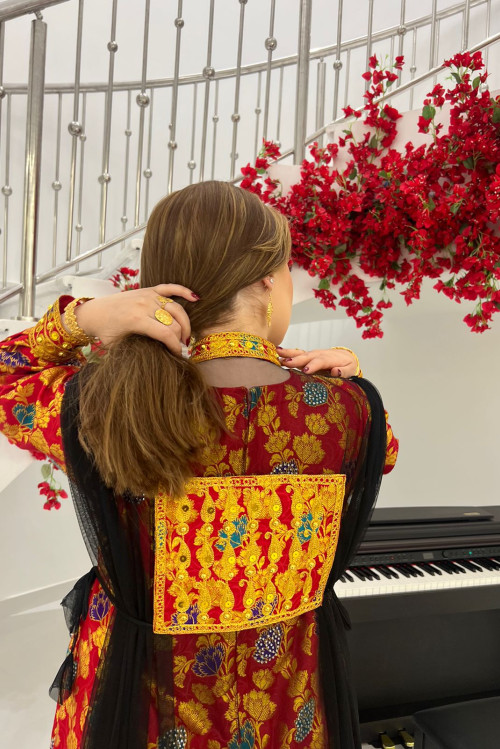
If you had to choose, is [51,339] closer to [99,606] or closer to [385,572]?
[99,606]

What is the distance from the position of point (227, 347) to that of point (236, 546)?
1.00 ft

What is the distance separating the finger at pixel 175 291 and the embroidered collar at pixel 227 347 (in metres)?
0.08

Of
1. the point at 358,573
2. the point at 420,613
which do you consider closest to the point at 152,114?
the point at 358,573

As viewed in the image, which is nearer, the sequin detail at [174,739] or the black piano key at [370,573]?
the sequin detail at [174,739]

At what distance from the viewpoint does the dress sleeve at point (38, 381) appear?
0.94m

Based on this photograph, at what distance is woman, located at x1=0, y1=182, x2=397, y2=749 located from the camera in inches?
35.6

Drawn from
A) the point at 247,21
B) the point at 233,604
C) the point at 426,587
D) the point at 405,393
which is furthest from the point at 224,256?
the point at 247,21

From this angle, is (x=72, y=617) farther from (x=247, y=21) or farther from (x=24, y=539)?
(x=247, y=21)

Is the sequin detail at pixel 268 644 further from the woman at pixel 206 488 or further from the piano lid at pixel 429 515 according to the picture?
the piano lid at pixel 429 515

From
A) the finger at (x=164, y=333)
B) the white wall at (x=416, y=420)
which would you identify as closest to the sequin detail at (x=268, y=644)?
the finger at (x=164, y=333)

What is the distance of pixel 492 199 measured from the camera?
1689 mm

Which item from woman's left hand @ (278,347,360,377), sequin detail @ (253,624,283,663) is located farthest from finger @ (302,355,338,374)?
sequin detail @ (253,624,283,663)

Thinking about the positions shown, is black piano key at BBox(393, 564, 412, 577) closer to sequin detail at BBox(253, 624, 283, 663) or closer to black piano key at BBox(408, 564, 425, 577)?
black piano key at BBox(408, 564, 425, 577)

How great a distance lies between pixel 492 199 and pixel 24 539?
3.04m
